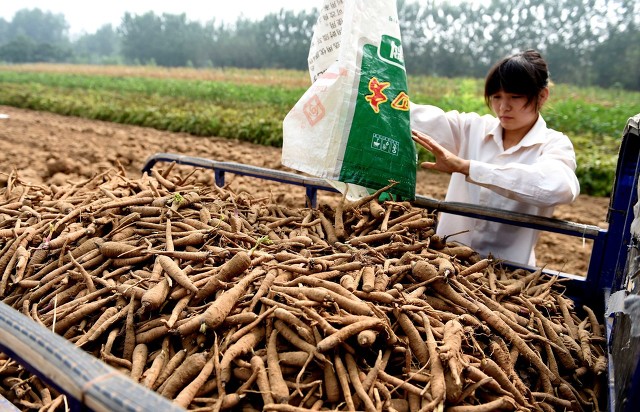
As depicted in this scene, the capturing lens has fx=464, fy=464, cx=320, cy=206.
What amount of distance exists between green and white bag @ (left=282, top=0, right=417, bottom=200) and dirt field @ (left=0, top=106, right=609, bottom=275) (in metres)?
1.84

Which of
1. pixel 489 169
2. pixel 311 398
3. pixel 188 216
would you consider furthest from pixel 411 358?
pixel 188 216

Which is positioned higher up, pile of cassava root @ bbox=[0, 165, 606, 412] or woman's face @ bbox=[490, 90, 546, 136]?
woman's face @ bbox=[490, 90, 546, 136]

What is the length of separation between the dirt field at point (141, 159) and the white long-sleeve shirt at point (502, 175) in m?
1.54

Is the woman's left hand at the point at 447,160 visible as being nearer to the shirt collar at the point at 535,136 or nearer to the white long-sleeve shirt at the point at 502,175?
the white long-sleeve shirt at the point at 502,175

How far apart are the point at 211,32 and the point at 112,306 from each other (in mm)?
79763

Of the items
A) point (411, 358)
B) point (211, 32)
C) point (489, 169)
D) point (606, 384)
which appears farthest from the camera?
point (211, 32)

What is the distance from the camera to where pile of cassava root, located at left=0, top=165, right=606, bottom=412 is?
138 centimetres

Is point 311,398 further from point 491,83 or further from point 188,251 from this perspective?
point 491,83

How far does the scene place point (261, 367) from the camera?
4.45ft

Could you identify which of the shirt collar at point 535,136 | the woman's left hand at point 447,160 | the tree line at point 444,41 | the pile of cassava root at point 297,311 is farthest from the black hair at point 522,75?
the tree line at point 444,41

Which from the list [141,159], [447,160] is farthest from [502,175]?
[141,159]

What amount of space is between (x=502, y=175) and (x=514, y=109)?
51 cm

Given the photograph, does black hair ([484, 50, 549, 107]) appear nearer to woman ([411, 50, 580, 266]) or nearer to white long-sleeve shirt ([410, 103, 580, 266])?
woman ([411, 50, 580, 266])

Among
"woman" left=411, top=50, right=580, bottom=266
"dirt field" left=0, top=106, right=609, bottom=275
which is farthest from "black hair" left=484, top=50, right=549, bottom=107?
"dirt field" left=0, top=106, right=609, bottom=275
